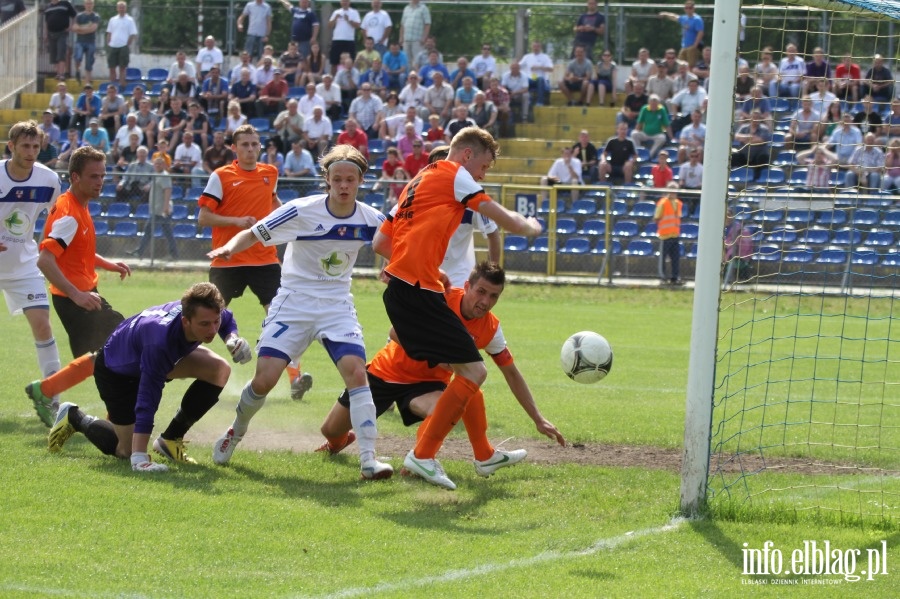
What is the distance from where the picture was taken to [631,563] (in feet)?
17.3

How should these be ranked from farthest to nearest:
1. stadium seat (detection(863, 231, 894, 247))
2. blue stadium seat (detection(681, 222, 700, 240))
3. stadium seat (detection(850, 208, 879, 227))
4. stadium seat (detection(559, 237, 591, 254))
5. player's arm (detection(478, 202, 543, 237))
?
stadium seat (detection(559, 237, 591, 254))
blue stadium seat (detection(681, 222, 700, 240))
stadium seat (detection(850, 208, 879, 227))
stadium seat (detection(863, 231, 894, 247))
player's arm (detection(478, 202, 543, 237))

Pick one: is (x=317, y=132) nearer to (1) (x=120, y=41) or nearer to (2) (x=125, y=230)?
(2) (x=125, y=230)

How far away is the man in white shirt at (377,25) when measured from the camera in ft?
88.4

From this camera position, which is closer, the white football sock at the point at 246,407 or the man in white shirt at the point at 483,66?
the white football sock at the point at 246,407

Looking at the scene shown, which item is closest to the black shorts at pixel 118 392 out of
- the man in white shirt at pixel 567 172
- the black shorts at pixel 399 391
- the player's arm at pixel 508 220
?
the black shorts at pixel 399 391

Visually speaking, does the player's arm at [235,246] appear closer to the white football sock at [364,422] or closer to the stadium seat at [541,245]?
the white football sock at [364,422]

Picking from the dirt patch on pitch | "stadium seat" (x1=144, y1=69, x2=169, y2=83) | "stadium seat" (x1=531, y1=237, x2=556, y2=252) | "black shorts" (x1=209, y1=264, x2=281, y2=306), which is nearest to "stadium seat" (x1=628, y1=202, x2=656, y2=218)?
"stadium seat" (x1=531, y1=237, x2=556, y2=252)

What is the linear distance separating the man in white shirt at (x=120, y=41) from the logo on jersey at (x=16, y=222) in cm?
2037

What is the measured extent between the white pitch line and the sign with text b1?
15189mm

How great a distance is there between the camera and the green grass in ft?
16.1

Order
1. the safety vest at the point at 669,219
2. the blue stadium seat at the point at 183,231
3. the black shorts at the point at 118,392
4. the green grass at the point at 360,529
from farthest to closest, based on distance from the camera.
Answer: the blue stadium seat at the point at 183,231 → the safety vest at the point at 669,219 → the black shorts at the point at 118,392 → the green grass at the point at 360,529

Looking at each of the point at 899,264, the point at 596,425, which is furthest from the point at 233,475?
the point at 899,264

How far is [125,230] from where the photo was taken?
2175 centimetres

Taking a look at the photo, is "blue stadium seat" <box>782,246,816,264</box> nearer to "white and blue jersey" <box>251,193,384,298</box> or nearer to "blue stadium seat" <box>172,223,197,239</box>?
"white and blue jersey" <box>251,193,384,298</box>
